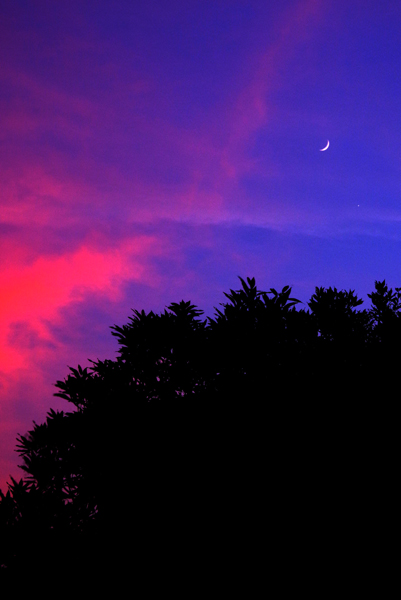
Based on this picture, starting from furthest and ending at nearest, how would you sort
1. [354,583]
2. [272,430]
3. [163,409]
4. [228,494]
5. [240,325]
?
[240,325] → [163,409] → [272,430] → [228,494] → [354,583]

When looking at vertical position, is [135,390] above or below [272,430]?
above

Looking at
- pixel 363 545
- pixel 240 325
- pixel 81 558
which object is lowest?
pixel 363 545

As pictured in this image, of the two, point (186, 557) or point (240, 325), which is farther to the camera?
point (240, 325)

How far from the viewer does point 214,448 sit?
35.4ft

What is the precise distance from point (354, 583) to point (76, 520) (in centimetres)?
797

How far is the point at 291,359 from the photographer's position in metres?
12.8

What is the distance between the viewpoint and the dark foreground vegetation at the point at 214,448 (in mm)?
9031

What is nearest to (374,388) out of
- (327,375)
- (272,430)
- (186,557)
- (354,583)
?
(327,375)

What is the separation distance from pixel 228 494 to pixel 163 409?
12.3 ft

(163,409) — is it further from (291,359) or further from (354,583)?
(354,583)

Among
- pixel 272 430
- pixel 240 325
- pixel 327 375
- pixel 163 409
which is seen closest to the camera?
pixel 272 430

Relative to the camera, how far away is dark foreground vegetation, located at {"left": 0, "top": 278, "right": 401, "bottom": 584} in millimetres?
9031

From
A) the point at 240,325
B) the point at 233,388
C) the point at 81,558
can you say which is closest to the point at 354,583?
the point at 233,388

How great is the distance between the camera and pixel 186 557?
9.19 metres
